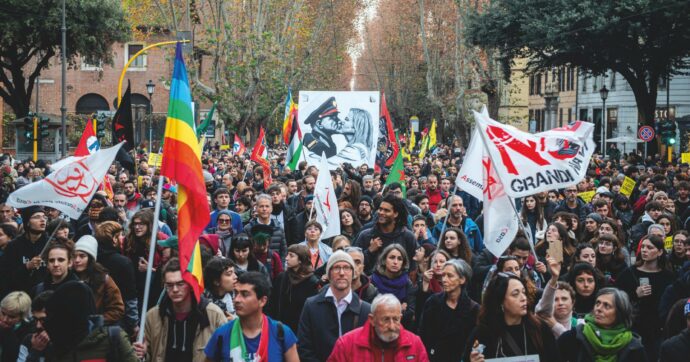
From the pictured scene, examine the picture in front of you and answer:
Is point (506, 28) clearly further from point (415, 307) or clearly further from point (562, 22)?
point (415, 307)

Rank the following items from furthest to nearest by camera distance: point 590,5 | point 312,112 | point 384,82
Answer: point 384,82
point 590,5
point 312,112

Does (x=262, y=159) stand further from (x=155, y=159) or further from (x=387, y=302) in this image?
(x=387, y=302)

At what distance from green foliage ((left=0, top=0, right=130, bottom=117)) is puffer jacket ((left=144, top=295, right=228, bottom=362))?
114 ft

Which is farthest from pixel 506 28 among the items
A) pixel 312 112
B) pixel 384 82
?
pixel 384 82

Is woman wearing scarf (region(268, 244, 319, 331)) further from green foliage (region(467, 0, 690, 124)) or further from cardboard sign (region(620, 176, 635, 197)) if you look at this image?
green foliage (region(467, 0, 690, 124))

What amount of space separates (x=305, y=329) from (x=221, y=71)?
3132cm

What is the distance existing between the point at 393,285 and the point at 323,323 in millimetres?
1349

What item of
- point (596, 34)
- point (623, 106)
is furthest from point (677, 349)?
point (623, 106)

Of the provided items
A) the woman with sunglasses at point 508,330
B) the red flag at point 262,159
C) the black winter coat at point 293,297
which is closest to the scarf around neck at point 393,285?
the black winter coat at point 293,297

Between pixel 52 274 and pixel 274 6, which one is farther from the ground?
pixel 274 6

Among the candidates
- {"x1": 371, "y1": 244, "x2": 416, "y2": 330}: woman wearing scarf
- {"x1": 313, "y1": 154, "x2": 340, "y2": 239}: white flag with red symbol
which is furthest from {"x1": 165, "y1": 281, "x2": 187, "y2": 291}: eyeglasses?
{"x1": 313, "y1": 154, "x2": 340, "y2": 239}: white flag with red symbol

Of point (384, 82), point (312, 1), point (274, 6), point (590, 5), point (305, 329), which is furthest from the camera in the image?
point (384, 82)

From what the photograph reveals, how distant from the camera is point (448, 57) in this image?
56.2m

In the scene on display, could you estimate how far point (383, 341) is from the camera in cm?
578
